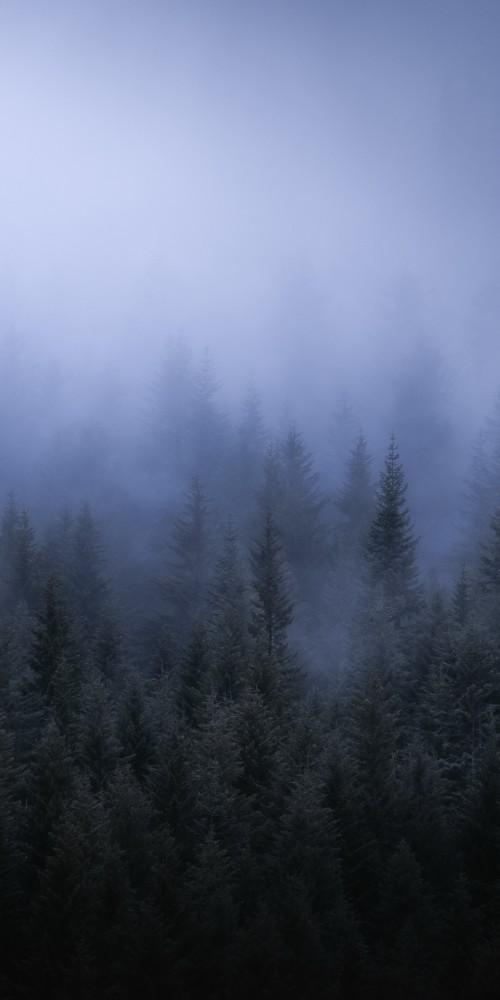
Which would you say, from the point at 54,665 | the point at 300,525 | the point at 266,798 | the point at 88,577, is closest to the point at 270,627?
the point at 54,665

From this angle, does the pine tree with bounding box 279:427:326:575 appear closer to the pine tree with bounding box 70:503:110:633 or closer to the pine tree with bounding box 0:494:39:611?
the pine tree with bounding box 70:503:110:633

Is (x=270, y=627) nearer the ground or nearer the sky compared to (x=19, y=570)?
nearer the ground

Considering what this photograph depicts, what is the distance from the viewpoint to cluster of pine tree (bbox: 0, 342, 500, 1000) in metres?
31.6

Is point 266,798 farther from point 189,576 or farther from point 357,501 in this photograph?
point 357,501

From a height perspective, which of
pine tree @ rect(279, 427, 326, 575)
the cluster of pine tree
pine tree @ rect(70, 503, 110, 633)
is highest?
pine tree @ rect(279, 427, 326, 575)

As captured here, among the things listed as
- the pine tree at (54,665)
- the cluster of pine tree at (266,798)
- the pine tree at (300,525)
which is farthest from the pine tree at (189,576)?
the pine tree at (54,665)

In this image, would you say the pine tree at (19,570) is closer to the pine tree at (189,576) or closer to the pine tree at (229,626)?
the pine tree at (189,576)

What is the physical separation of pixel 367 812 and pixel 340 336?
11750 centimetres

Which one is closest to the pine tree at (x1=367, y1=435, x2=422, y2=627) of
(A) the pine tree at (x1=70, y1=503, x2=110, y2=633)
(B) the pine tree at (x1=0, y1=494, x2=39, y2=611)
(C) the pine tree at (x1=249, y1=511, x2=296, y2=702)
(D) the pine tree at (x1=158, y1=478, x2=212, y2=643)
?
(C) the pine tree at (x1=249, y1=511, x2=296, y2=702)

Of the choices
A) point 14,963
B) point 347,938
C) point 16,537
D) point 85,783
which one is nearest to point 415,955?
point 347,938

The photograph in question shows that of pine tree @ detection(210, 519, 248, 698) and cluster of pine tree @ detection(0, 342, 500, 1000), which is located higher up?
pine tree @ detection(210, 519, 248, 698)

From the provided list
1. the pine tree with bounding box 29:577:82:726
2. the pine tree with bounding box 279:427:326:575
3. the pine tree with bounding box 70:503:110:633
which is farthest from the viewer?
the pine tree with bounding box 279:427:326:575

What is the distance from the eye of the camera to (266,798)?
42.7m

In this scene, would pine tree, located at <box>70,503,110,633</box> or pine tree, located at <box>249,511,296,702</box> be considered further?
pine tree, located at <box>70,503,110,633</box>
